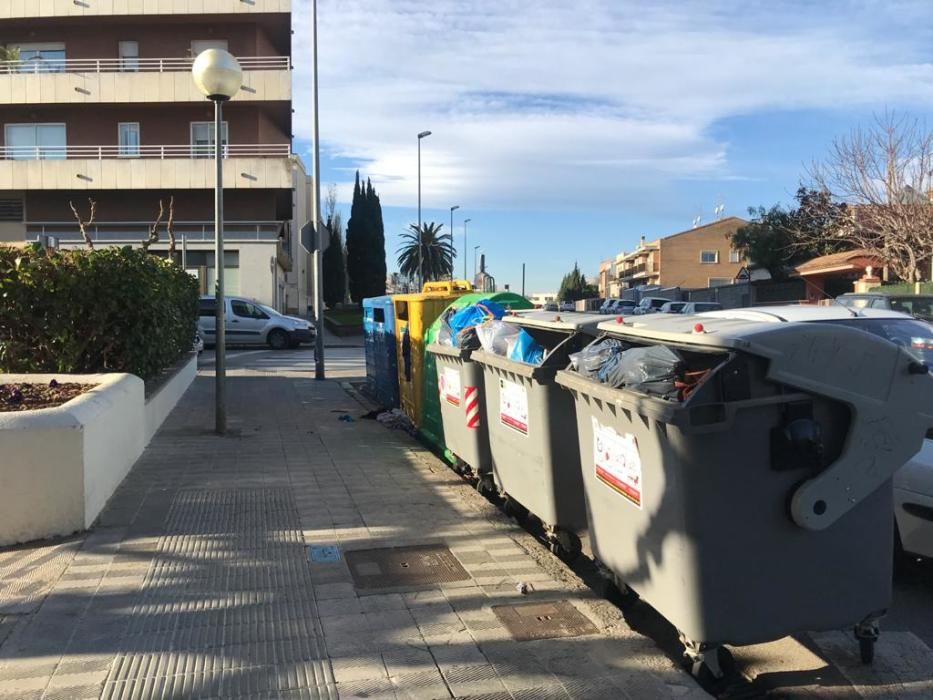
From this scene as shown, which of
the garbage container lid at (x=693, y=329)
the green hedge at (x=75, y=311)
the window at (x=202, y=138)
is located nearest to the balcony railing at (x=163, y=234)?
the window at (x=202, y=138)

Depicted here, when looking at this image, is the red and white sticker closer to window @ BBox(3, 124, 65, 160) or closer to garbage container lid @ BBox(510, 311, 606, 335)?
garbage container lid @ BBox(510, 311, 606, 335)

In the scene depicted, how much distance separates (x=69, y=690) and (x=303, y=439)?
5727 mm

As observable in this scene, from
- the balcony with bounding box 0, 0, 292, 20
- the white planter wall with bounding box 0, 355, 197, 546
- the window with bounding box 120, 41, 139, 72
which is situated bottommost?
the white planter wall with bounding box 0, 355, 197, 546

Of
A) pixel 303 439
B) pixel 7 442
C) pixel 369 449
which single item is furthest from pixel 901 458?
pixel 303 439

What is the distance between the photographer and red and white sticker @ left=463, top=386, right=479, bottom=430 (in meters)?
6.30

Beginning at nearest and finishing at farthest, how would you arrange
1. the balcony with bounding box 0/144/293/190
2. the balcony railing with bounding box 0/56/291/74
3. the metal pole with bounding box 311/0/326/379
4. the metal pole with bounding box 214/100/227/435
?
the metal pole with bounding box 214/100/227/435, the metal pole with bounding box 311/0/326/379, the balcony with bounding box 0/144/293/190, the balcony railing with bounding box 0/56/291/74

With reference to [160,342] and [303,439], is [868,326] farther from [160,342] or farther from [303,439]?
[160,342]

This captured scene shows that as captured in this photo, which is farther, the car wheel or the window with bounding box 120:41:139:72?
the window with bounding box 120:41:139:72

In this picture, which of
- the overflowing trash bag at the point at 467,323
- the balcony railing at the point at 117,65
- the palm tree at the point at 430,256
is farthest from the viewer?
the palm tree at the point at 430,256

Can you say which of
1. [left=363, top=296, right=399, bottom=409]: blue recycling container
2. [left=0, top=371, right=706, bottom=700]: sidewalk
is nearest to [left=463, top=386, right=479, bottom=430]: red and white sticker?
[left=0, top=371, right=706, bottom=700]: sidewalk

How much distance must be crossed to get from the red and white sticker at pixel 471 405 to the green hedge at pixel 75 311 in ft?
11.6

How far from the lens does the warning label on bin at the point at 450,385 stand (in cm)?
675

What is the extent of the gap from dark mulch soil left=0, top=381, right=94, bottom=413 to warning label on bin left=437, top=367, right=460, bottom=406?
2.89 meters

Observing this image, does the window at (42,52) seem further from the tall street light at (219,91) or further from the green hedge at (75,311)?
the green hedge at (75,311)
